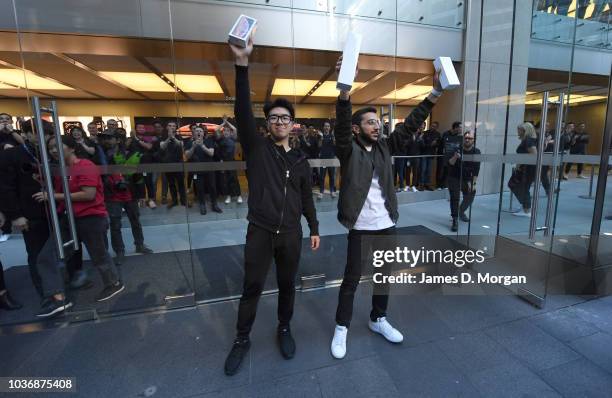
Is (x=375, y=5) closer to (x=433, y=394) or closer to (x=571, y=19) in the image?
(x=571, y=19)

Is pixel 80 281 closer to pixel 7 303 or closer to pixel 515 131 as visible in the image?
pixel 7 303

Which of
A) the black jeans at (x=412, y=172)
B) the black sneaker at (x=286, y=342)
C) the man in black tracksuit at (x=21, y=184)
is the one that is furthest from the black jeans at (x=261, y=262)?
the black jeans at (x=412, y=172)

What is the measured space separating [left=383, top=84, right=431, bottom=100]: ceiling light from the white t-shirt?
4540 millimetres

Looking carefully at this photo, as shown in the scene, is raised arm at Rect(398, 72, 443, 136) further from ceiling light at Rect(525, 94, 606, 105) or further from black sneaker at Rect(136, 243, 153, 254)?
black sneaker at Rect(136, 243, 153, 254)

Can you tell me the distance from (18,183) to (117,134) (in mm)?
928

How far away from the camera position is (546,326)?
253 centimetres

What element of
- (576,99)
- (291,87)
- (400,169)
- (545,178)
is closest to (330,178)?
(291,87)

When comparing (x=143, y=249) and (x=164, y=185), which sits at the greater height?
(x=164, y=185)

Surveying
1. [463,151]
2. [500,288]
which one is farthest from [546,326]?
[463,151]

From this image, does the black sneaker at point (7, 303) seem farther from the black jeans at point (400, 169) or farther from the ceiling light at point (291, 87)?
the black jeans at point (400, 169)

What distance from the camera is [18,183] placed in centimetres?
272

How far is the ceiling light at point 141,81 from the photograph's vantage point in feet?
10.9

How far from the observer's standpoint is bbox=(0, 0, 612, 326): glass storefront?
9.29 ft

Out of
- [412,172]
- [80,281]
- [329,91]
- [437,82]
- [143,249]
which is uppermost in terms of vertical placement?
[329,91]
